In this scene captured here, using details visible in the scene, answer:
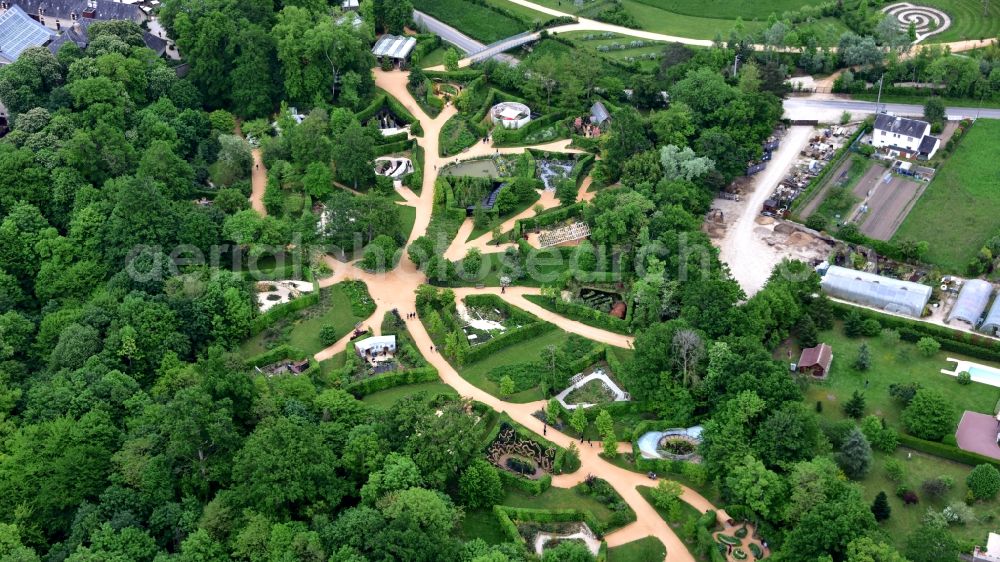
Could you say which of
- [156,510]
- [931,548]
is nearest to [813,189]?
[931,548]

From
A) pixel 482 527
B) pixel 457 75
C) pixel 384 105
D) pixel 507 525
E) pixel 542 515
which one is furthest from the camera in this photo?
pixel 457 75

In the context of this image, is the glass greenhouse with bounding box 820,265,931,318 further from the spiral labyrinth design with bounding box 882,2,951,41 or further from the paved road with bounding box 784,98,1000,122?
the spiral labyrinth design with bounding box 882,2,951,41

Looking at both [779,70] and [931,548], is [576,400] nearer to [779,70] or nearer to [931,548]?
[931,548]

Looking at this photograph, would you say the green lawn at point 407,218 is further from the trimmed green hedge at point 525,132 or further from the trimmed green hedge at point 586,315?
the trimmed green hedge at point 586,315

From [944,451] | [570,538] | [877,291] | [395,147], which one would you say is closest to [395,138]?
[395,147]

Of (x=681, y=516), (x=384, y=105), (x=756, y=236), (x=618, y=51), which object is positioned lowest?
(x=681, y=516)

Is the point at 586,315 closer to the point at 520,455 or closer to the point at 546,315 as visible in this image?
the point at 546,315
